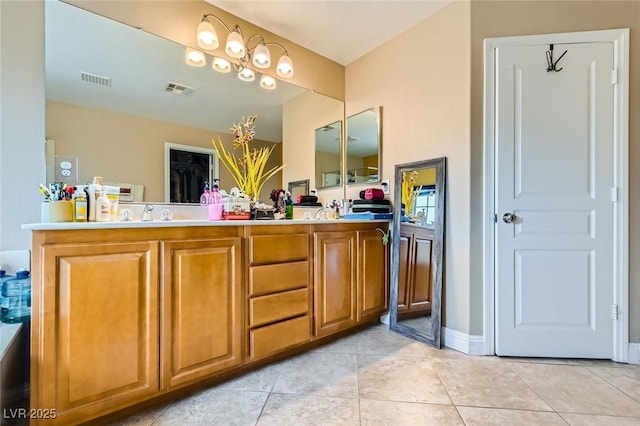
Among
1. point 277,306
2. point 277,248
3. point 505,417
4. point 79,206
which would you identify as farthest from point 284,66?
point 505,417

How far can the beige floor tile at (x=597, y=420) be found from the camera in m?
1.32

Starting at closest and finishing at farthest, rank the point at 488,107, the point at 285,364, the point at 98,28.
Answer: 1. the point at 98,28
2. the point at 285,364
3. the point at 488,107

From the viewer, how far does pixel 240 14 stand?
88.8 inches

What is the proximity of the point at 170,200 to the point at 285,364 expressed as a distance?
1321 millimetres

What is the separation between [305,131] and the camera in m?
2.84

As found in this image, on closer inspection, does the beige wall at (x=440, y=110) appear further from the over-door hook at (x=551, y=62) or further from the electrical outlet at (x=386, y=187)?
the over-door hook at (x=551, y=62)

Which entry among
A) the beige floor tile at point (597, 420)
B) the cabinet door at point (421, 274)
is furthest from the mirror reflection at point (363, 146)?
the beige floor tile at point (597, 420)

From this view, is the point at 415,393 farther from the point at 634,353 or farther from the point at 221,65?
the point at 221,65

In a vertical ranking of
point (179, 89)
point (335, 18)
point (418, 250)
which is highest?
point (335, 18)

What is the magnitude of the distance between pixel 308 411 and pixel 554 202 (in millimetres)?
1978

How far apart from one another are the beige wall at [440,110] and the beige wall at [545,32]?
0.05 m

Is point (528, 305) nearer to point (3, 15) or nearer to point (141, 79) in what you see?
point (141, 79)

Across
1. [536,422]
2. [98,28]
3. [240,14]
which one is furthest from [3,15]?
[536,422]

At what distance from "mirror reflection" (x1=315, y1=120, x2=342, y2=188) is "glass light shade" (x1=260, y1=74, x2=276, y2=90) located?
0.61m
